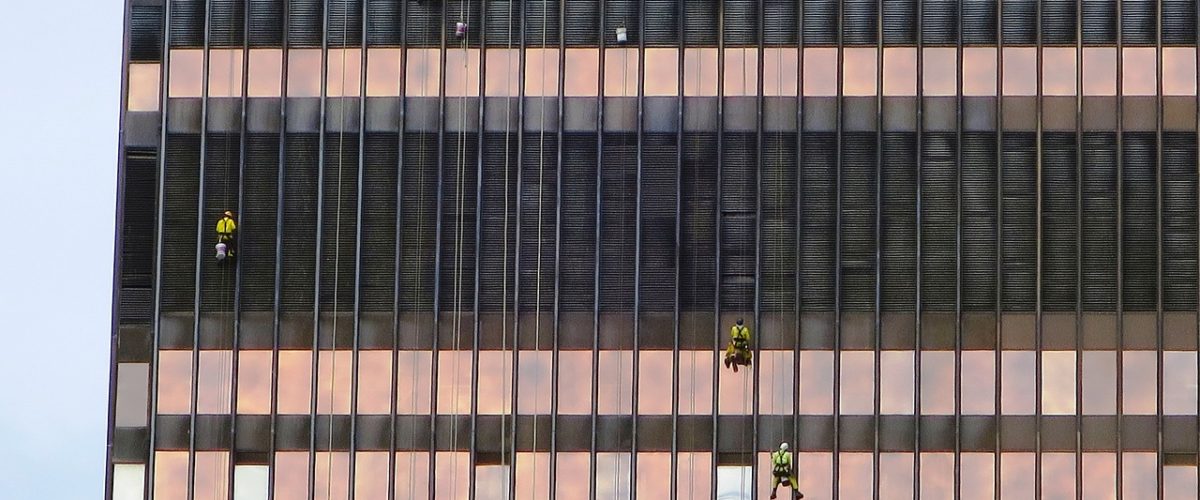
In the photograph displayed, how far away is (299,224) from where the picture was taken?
53875 millimetres

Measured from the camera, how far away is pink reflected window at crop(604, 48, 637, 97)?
177 ft

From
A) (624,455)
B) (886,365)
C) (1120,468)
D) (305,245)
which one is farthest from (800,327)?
(305,245)

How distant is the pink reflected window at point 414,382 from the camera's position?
53219 millimetres

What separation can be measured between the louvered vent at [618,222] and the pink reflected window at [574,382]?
1.55m

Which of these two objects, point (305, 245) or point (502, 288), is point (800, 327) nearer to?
point (502, 288)

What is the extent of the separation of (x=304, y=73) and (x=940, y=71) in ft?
58.5

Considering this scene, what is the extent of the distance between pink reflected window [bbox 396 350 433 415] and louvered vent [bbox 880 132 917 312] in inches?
501

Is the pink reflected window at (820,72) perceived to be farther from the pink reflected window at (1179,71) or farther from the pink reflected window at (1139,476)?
the pink reflected window at (1139,476)

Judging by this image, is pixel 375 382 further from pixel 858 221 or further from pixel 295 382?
pixel 858 221

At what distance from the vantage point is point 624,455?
5284 cm

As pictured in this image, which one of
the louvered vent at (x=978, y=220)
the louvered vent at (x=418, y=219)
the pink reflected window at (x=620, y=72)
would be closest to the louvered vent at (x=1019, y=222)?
the louvered vent at (x=978, y=220)

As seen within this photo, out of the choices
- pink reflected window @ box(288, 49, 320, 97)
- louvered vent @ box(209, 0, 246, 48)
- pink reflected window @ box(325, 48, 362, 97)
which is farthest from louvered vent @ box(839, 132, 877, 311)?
louvered vent @ box(209, 0, 246, 48)

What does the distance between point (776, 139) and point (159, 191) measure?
1734cm

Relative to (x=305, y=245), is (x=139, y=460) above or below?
below
